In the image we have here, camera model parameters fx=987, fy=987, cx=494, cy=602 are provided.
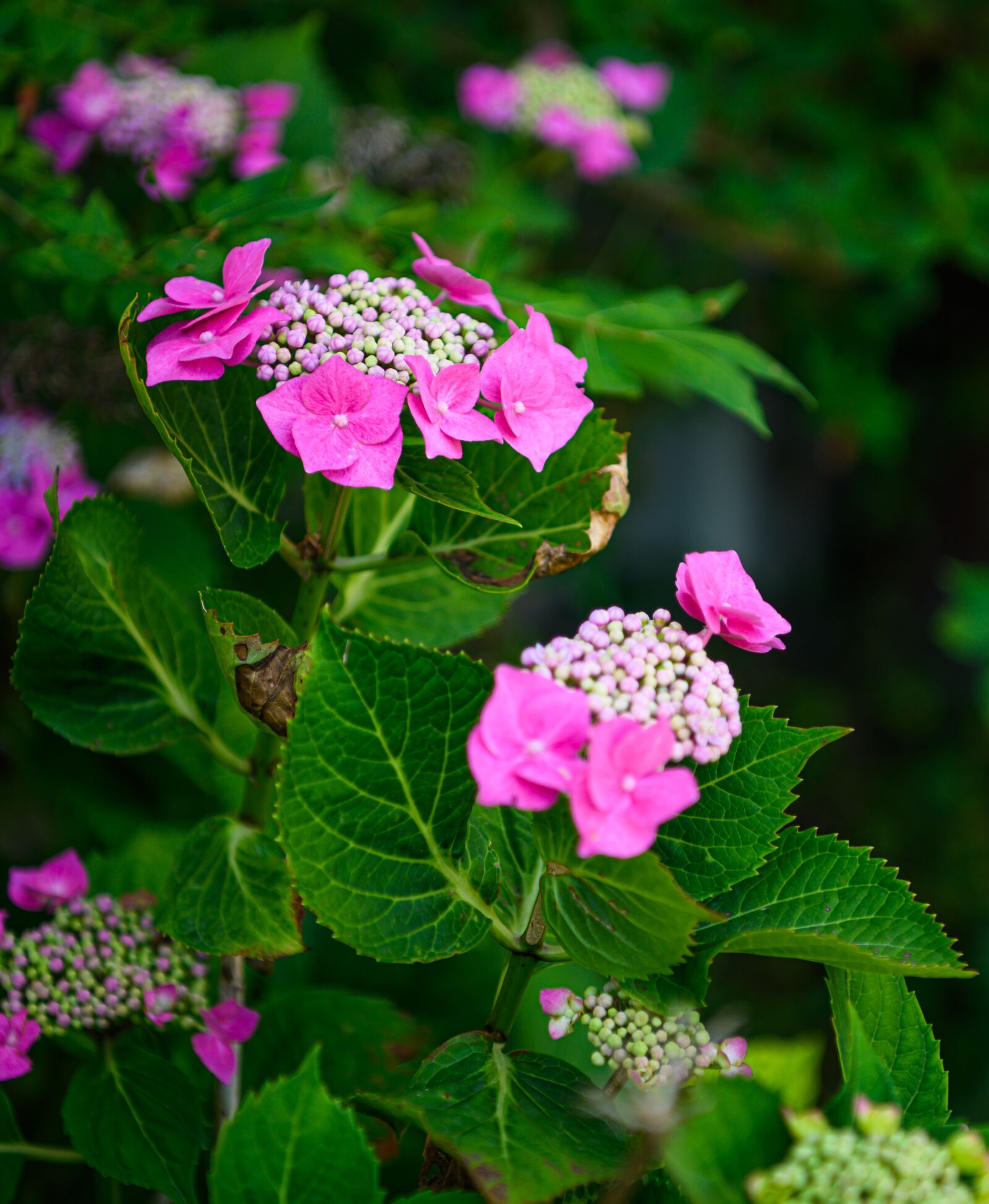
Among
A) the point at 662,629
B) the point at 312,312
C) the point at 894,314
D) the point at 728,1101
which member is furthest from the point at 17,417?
the point at 894,314

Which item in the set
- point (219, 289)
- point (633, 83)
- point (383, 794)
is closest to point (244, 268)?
point (219, 289)

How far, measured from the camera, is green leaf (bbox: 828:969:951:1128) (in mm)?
417

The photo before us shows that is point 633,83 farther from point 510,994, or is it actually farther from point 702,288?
point 510,994

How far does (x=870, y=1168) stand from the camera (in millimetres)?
315

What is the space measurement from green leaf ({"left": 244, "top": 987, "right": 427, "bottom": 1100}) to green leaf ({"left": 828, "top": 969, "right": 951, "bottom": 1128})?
262mm

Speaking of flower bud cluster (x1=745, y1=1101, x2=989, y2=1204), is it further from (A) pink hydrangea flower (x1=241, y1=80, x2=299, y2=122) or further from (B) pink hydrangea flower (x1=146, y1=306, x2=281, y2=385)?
(A) pink hydrangea flower (x1=241, y1=80, x2=299, y2=122)

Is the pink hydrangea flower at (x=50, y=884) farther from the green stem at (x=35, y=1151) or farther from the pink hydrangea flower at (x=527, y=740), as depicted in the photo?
the pink hydrangea flower at (x=527, y=740)

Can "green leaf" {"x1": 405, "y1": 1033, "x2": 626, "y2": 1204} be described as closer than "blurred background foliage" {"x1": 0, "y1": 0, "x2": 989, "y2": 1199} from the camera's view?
Yes

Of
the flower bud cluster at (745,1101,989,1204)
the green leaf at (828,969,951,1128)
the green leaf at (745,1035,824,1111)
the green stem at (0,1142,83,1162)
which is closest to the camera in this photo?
the flower bud cluster at (745,1101,989,1204)

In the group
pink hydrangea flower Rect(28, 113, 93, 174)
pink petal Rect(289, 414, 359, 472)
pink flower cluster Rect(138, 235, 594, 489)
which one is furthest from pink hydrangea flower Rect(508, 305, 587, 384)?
pink hydrangea flower Rect(28, 113, 93, 174)

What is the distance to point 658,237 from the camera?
1.87 m

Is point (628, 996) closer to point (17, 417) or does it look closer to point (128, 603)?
point (128, 603)

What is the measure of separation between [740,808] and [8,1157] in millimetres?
439

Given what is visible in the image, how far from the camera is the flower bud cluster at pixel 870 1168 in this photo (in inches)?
12.3
